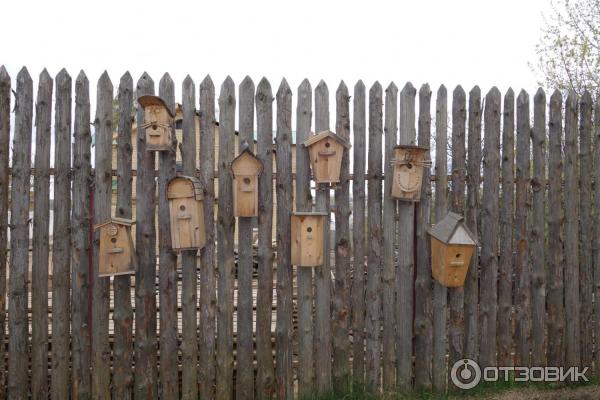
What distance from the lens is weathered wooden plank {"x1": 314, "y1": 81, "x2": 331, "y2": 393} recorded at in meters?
3.89

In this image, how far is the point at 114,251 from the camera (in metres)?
3.57

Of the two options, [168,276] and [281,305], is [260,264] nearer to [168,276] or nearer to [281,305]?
[281,305]

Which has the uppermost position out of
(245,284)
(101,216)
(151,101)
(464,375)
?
(151,101)

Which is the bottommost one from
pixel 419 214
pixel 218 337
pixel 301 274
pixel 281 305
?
pixel 218 337

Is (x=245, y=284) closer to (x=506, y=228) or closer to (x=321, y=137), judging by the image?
(x=321, y=137)

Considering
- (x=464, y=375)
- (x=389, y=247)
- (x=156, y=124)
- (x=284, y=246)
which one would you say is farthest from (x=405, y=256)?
(x=156, y=124)

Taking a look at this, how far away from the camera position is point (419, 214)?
4031mm

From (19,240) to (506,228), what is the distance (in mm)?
3849

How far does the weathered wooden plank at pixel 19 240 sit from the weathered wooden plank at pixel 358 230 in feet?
8.14

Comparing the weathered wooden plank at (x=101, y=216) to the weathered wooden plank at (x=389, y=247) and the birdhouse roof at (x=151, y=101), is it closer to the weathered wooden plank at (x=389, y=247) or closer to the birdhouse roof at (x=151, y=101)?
the birdhouse roof at (x=151, y=101)

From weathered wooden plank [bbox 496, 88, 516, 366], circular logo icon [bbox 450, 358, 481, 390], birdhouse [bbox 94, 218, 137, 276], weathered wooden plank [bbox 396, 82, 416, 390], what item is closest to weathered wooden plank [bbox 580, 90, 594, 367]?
weathered wooden plank [bbox 496, 88, 516, 366]

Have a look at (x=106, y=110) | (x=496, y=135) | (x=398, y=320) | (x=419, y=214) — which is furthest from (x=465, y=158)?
(x=106, y=110)

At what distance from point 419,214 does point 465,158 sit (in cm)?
62

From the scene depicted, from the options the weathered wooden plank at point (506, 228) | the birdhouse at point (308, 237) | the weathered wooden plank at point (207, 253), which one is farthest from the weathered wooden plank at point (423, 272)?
the weathered wooden plank at point (207, 253)
